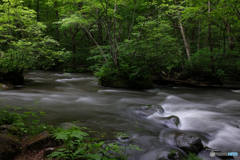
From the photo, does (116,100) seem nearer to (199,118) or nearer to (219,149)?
(199,118)

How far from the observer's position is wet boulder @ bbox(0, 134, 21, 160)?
239cm

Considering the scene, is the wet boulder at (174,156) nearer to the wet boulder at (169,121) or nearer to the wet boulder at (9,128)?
the wet boulder at (169,121)

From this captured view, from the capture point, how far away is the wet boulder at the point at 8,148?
2.39 meters

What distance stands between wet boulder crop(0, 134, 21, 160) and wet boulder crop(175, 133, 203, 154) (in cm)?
305

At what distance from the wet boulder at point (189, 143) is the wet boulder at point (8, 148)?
120 inches

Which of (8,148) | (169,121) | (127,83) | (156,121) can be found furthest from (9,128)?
(127,83)

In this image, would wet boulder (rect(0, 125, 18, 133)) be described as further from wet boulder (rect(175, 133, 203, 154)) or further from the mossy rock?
the mossy rock

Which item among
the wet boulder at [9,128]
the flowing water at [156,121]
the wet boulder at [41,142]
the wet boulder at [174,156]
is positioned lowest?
the flowing water at [156,121]

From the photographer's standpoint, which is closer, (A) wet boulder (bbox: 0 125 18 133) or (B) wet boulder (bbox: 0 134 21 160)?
(B) wet boulder (bbox: 0 134 21 160)

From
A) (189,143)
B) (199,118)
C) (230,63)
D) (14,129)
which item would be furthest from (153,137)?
(230,63)

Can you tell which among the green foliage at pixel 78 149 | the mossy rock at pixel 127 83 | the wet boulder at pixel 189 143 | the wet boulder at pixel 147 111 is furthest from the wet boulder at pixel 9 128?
the mossy rock at pixel 127 83

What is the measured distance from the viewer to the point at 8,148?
246 cm

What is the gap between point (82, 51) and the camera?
2217 cm

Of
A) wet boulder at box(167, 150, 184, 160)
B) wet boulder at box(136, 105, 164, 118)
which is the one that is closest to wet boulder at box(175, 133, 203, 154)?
wet boulder at box(167, 150, 184, 160)
